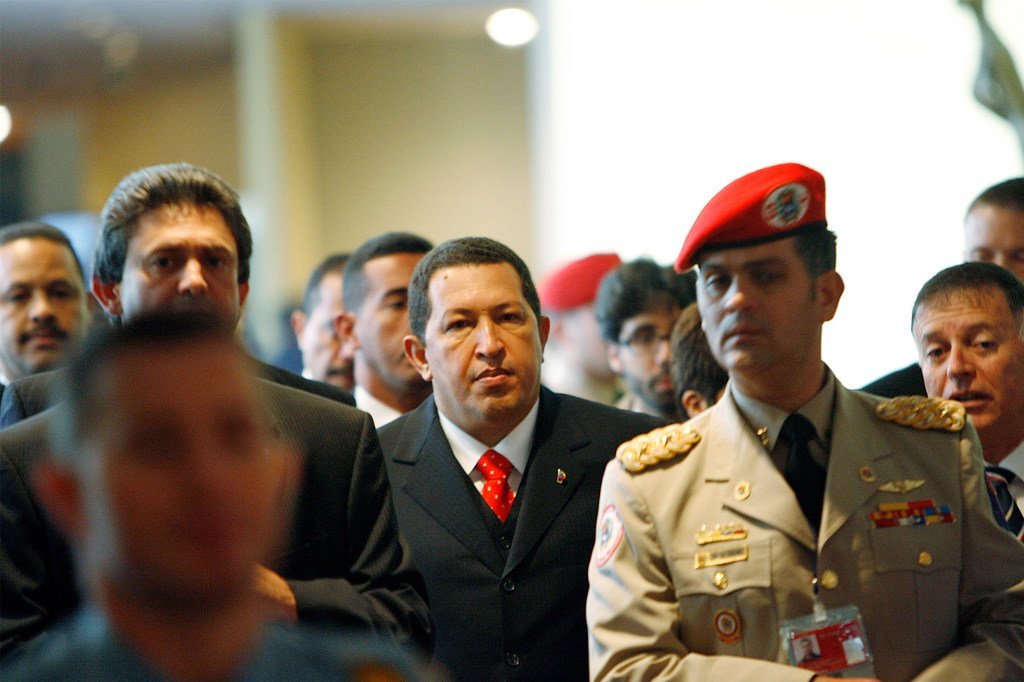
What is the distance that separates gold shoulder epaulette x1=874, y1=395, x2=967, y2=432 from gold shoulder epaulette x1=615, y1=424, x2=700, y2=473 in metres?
0.35

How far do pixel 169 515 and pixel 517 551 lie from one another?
4.67 ft

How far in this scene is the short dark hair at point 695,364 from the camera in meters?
3.30

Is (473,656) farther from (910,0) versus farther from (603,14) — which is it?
(603,14)

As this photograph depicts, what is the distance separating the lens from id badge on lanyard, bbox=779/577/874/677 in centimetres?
214

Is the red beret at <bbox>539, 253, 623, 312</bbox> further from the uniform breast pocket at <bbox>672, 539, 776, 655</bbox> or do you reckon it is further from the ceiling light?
the ceiling light

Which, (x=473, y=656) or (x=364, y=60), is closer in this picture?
(x=473, y=656)

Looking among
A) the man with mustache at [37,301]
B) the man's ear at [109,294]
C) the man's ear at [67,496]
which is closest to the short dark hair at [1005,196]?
the man's ear at [109,294]

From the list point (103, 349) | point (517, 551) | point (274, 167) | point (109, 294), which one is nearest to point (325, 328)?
point (109, 294)

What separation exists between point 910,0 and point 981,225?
6.77 ft

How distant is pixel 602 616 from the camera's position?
222 centimetres

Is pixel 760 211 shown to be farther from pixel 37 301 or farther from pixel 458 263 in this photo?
pixel 37 301

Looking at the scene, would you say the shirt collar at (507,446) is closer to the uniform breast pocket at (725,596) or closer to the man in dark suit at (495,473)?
the man in dark suit at (495,473)

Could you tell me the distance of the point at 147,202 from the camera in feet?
8.16

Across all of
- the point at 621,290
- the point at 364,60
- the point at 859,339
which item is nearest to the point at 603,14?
the point at 859,339
